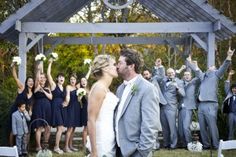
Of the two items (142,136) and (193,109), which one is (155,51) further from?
(142,136)

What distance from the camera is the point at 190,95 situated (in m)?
12.3

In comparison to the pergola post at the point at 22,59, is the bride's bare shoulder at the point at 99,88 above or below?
below

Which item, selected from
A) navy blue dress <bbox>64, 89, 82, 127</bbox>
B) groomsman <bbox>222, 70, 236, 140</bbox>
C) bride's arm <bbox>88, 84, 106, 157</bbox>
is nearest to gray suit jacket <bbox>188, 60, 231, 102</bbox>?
groomsman <bbox>222, 70, 236, 140</bbox>

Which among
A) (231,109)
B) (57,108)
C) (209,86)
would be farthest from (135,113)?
(231,109)

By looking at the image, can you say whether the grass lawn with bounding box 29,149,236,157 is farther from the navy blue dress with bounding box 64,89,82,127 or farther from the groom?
the groom

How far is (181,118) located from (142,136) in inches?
304

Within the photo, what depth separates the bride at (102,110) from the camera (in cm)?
507

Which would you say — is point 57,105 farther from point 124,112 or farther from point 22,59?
point 124,112

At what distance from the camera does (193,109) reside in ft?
40.9

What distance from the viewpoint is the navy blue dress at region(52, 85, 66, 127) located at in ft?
38.3

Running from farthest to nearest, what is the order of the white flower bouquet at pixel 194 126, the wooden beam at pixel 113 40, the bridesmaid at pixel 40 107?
the wooden beam at pixel 113 40, the white flower bouquet at pixel 194 126, the bridesmaid at pixel 40 107

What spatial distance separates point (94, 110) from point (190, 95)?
7.44 m

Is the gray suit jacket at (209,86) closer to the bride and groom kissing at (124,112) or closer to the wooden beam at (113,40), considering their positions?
the wooden beam at (113,40)

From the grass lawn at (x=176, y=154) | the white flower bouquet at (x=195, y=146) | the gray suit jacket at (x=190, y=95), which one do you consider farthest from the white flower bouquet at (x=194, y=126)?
the grass lawn at (x=176, y=154)
